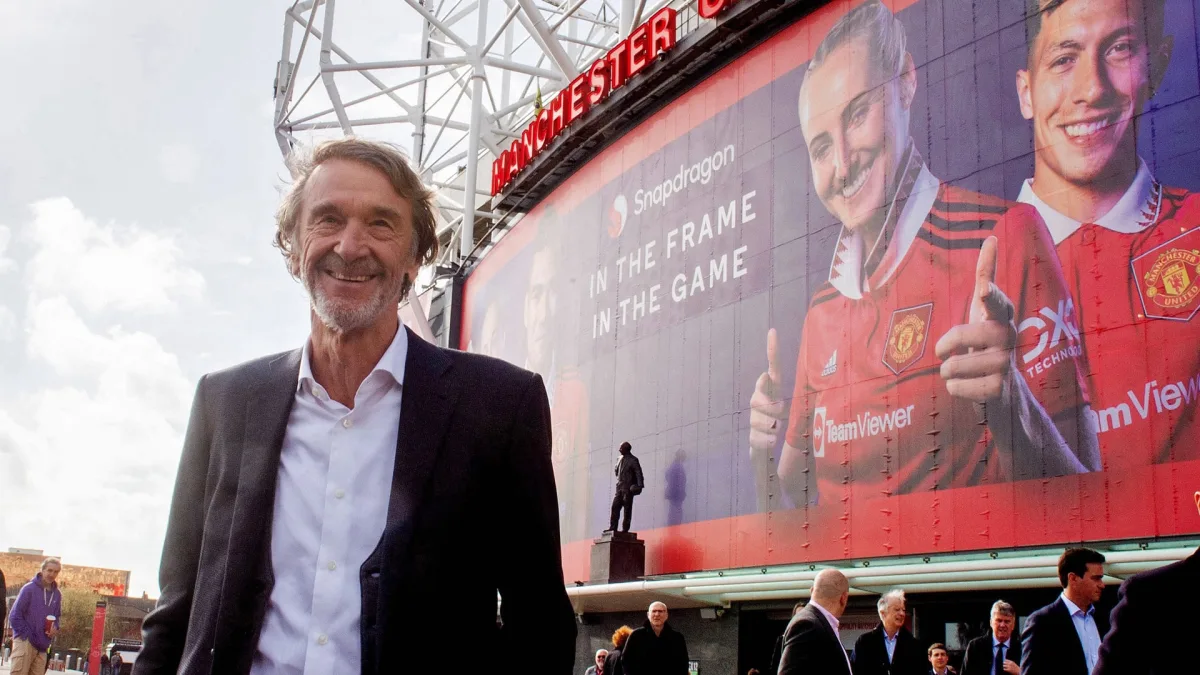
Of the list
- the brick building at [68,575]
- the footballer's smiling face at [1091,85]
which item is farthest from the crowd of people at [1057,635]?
the brick building at [68,575]

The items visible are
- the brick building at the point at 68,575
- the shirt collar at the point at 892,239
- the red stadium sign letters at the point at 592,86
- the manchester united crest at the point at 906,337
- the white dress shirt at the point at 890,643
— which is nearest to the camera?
the white dress shirt at the point at 890,643

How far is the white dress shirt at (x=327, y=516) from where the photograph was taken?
2.03m

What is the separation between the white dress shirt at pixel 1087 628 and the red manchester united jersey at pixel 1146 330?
5.27 meters

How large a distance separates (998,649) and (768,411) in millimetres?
8307

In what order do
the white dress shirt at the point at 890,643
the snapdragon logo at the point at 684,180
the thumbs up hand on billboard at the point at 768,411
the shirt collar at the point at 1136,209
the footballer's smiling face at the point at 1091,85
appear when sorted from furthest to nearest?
the snapdragon logo at the point at 684,180 → the thumbs up hand on billboard at the point at 768,411 → the footballer's smiling face at the point at 1091,85 → the shirt collar at the point at 1136,209 → the white dress shirt at the point at 890,643

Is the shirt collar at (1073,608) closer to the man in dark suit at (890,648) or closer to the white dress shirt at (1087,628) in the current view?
the white dress shirt at (1087,628)

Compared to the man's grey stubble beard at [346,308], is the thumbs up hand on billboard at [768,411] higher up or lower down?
higher up

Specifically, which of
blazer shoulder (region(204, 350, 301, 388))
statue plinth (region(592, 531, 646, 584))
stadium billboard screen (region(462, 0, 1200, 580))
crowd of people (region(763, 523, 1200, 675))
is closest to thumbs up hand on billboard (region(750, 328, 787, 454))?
stadium billboard screen (region(462, 0, 1200, 580))

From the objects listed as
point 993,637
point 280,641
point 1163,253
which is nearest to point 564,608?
point 280,641

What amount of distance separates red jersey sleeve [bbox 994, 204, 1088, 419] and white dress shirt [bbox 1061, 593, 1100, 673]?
5967mm

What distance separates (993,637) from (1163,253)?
16.6ft

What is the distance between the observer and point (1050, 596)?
13477mm

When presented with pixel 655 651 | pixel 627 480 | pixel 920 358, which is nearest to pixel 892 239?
pixel 920 358

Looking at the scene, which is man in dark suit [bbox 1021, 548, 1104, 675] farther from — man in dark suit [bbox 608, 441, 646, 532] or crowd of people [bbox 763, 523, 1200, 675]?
man in dark suit [bbox 608, 441, 646, 532]
